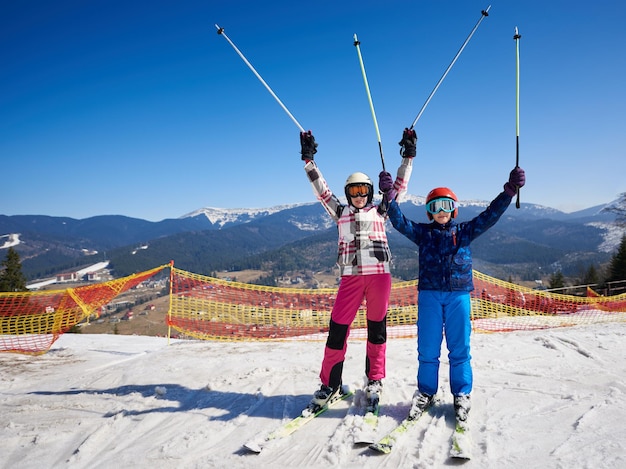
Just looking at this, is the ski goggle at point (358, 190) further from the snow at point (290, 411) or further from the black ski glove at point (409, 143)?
the snow at point (290, 411)

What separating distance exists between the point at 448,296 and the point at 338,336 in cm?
128

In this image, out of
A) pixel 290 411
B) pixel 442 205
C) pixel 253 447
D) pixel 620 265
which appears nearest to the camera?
pixel 253 447

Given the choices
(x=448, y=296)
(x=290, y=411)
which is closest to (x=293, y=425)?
(x=290, y=411)

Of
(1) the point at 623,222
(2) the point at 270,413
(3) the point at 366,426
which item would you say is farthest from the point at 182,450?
(1) the point at 623,222

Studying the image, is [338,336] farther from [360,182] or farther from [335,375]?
[360,182]

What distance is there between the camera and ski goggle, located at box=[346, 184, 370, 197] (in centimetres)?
415

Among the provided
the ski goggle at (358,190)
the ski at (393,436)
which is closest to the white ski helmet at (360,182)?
the ski goggle at (358,190)

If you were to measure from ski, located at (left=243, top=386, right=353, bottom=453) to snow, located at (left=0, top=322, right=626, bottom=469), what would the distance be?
2.7 inches

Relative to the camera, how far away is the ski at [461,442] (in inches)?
106

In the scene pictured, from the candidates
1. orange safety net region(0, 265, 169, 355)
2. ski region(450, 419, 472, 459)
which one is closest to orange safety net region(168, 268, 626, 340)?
orange safety net region(0, 265, 169, 355)

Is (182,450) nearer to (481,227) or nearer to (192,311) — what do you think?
(481,227)

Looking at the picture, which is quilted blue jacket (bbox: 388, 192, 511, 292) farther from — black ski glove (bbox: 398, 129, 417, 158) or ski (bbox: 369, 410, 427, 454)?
ski (bbox: 369, 410, 427, 454)

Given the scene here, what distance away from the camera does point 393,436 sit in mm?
3096

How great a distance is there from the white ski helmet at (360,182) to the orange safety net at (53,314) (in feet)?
18.2
